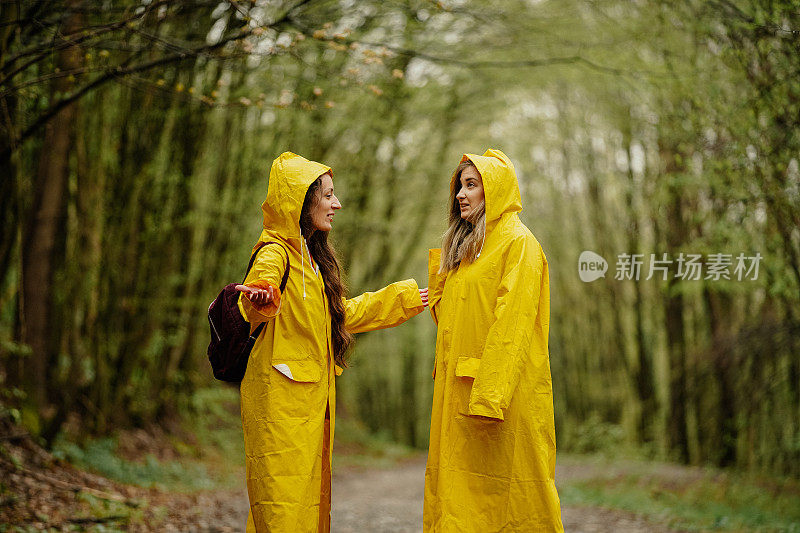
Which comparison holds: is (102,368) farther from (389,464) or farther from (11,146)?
(389,464)

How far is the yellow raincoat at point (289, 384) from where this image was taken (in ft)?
11.2

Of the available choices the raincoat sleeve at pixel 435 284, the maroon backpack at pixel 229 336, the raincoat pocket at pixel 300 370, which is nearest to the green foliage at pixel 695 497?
the raincoat sleeve at pixel 435 284

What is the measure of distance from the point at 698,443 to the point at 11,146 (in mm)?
11019

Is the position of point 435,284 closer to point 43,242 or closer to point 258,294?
point 258,294

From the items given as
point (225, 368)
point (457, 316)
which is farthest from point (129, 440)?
point (457, 316)

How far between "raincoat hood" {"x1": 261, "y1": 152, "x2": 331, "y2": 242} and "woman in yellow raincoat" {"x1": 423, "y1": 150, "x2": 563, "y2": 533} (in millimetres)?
871

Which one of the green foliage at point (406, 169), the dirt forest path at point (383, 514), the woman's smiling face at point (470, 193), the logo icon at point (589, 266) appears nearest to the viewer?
the woman's smiling face at point (470, 193)

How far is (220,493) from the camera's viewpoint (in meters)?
7.51

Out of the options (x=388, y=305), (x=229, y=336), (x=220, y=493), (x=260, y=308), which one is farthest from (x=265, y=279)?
(x=220, y=493)

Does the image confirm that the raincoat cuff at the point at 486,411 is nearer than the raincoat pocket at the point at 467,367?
Yes

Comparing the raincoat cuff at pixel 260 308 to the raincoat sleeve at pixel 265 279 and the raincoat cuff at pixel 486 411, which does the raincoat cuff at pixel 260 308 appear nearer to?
the raincoat sleeve at pixel 265 279

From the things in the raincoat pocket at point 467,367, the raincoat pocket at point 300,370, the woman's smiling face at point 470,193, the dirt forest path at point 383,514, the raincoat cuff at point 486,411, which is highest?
the woman's smiling face at point 470,193

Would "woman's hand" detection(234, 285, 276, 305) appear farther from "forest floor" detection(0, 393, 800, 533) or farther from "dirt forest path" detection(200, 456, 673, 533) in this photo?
"dirt forest path" detection(200, 456, 673, 533)

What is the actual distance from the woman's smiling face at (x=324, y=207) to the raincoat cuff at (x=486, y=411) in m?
1.26
